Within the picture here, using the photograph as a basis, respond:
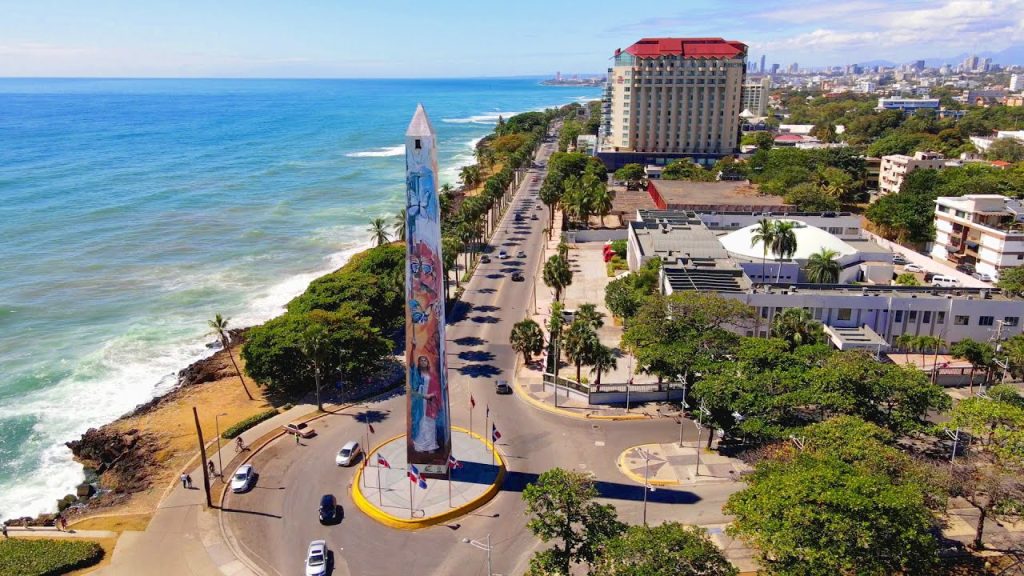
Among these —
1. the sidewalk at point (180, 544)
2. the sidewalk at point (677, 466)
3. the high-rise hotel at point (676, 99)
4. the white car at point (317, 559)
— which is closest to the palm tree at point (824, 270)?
the sidewalk at point (677, 466)

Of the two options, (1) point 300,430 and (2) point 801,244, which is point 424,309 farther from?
(2) point 801,244

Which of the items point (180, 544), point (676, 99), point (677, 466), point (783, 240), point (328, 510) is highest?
point (676, 99)

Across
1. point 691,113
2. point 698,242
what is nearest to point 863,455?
point 698,242

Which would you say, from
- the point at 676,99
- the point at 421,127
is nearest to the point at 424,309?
the point at 421,127

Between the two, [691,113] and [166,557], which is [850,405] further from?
[691,113]

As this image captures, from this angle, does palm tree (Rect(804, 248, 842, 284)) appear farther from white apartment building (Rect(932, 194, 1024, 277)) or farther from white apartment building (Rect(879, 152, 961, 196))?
white apartment building (Rect(879, 152, 961, 196))
